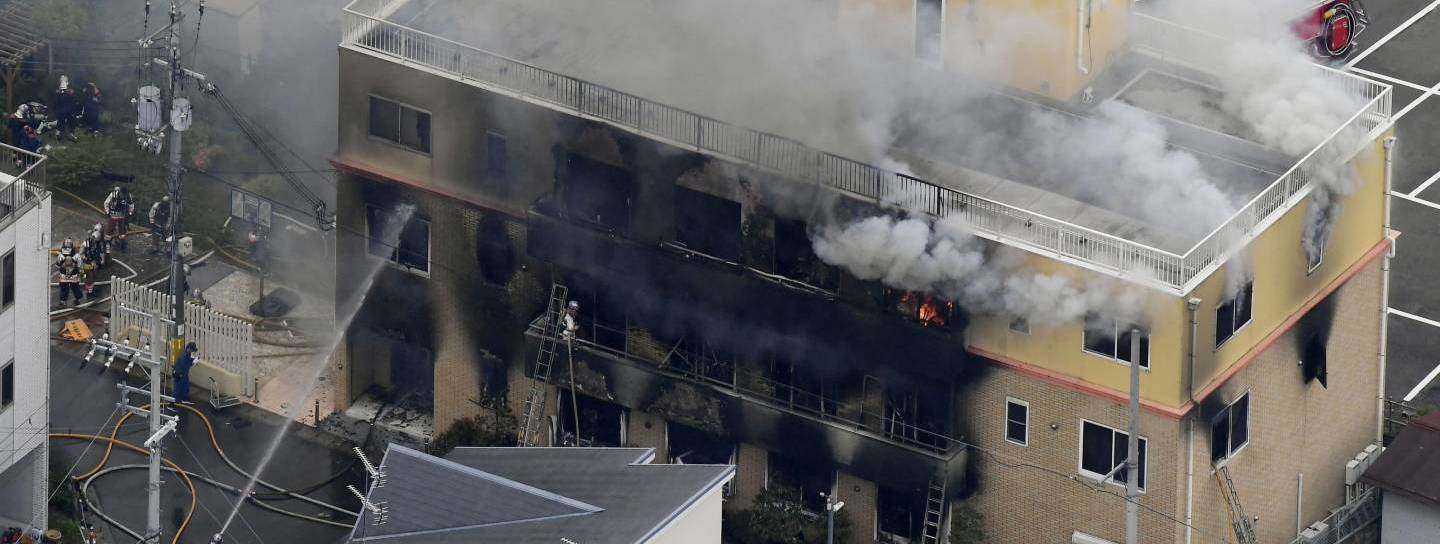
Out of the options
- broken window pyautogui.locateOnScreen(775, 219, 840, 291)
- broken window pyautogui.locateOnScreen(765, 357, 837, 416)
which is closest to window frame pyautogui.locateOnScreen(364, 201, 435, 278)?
broken window pyautogui.locateOnScreen(765, 357, 837, 416)

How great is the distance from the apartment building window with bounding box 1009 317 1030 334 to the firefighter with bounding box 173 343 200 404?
60.9ft

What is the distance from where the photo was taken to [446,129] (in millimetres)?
68250

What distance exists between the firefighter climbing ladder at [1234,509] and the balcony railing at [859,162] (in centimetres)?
455

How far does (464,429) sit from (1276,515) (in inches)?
653

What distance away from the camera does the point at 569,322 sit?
67.4 m

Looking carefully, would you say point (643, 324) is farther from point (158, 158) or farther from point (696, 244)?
point (158, 158)

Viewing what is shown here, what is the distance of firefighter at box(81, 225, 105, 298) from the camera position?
2977 inches

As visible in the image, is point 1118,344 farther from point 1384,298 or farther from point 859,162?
point 1384,298

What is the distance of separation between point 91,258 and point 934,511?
22.2 meters

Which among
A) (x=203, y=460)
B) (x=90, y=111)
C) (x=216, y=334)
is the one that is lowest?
(x=203, y=460)

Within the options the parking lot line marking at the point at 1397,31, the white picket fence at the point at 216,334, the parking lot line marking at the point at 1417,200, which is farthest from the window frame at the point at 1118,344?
the parking lot line marking at the point at 1397,31

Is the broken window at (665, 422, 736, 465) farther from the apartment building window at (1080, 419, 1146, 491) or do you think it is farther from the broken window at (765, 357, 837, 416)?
the apartment building window at (1080, 419, 1146, 491)

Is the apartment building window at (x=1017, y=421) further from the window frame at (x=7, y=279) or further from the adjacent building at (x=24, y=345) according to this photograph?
the window frame at (x=7, y=279)

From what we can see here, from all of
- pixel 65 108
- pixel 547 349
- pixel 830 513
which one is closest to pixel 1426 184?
pixel 830 513
